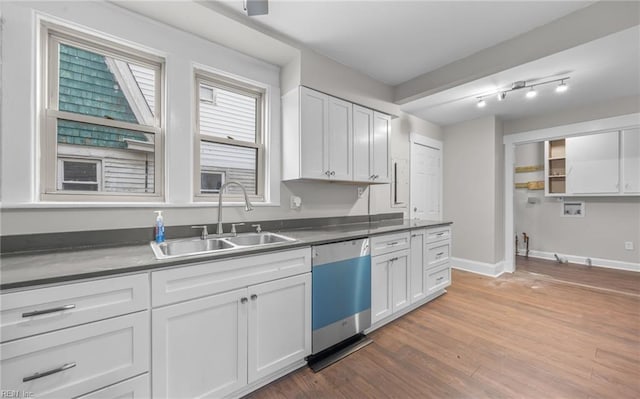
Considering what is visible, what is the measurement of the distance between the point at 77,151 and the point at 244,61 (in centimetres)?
146

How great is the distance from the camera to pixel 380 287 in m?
2.25

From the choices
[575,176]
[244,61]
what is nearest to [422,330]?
[244,61]

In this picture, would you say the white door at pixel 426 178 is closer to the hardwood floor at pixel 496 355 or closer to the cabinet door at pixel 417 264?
the cabinet door at pixel 417 264

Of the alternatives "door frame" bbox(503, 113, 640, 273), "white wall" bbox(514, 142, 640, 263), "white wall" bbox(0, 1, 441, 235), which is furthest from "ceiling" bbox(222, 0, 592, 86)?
"white wall" bbox(514, 142, 640, 263)

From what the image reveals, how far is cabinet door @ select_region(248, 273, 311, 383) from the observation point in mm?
1509

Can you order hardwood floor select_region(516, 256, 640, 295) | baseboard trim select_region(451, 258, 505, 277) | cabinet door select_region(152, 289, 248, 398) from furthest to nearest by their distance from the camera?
baseboard trim select_region(451, 258, 505, 277) → hardwood floor select_region(516, 256, 640, 295) → cabinet door select_region(152, 289, 248, 398)

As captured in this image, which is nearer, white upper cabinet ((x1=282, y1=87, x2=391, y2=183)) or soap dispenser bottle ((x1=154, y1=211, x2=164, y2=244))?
soap dispenser bottle ((x1=154, y1=211, x2=164, y2=244))

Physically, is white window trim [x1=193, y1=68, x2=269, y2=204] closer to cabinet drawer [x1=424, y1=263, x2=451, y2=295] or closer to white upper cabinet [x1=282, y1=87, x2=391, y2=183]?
white upper cabinet [x1=282, y1=87, x2=391, y2=183]

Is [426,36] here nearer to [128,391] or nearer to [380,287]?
[380,287]

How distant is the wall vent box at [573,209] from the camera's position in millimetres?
4373

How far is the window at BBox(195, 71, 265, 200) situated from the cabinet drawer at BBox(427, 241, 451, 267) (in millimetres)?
1976

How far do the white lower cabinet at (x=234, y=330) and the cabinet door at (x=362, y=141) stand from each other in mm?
1268

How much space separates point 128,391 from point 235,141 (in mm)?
1828

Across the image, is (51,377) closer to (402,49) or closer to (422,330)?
(422,330)
